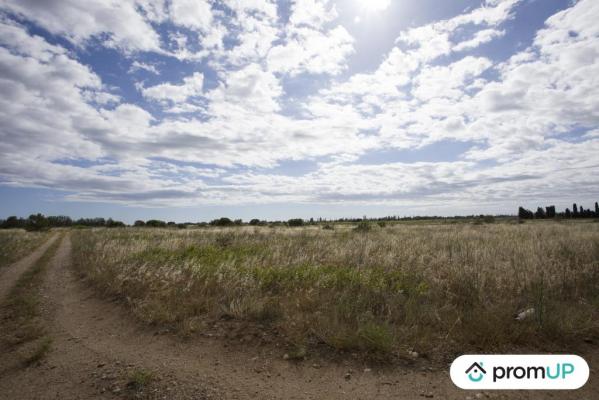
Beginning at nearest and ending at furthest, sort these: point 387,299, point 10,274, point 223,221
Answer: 1. point 387,299
2. point 10,274
3. point 223,221

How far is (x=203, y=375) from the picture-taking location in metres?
4.12

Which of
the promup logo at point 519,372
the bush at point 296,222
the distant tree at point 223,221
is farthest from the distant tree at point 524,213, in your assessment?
the promup logo at point 519,372

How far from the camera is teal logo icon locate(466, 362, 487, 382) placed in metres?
3.93

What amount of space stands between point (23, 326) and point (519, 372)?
9159 millimetres

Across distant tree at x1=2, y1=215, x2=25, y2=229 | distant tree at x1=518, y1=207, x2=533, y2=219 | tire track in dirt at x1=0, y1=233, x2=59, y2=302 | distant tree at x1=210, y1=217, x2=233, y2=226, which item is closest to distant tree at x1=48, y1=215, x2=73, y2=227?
distant tree at x1=2, y1=215, x2=25, y2=229

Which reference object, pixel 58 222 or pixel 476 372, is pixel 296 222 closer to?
pixel 476 372

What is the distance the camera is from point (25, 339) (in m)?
5.57

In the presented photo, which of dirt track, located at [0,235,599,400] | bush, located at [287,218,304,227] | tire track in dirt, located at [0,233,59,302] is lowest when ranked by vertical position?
dirt track, located at [0,235,599,400]

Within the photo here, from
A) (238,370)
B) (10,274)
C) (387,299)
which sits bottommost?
(238,370)

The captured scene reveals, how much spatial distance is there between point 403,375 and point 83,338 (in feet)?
18.8

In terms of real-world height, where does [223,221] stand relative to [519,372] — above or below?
above

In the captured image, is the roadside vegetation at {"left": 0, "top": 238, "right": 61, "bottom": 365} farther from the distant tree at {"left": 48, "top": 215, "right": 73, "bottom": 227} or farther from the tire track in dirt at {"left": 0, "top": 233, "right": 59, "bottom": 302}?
the distant tree at {"left": 48, "top": 215, "right": 73, "bottom": 227}

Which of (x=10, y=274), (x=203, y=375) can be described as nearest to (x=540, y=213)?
(x=203, y=375)

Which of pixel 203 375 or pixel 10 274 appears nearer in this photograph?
pixel 203 375
